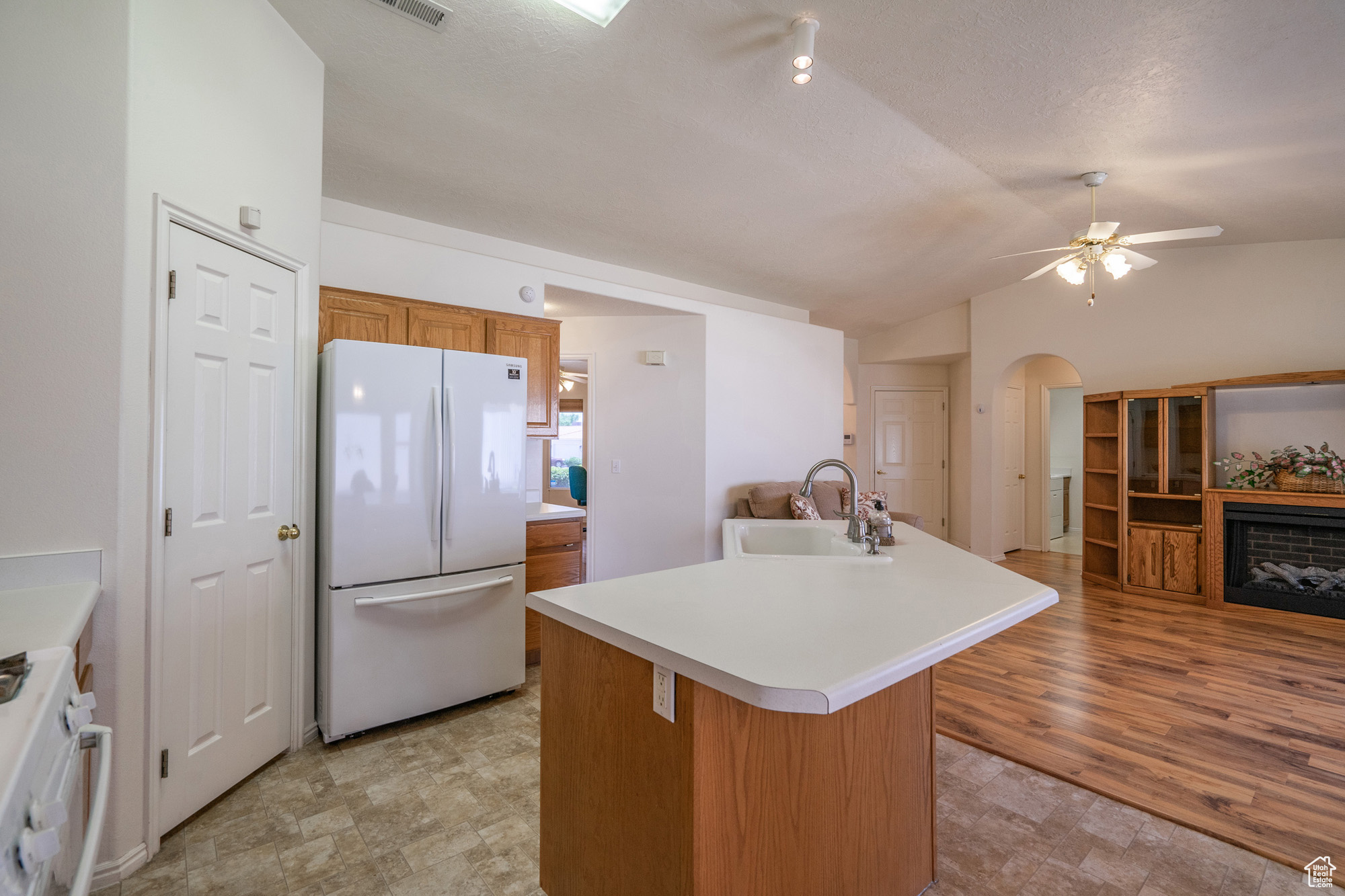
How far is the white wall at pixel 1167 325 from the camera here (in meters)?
4.59

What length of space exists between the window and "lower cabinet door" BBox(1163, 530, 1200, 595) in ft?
23.0

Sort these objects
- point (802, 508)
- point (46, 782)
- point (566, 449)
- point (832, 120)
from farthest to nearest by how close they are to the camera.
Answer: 1. point (566, 449)
2. point (802, 508)
3. point (832, 120)
4. point (46, 782)

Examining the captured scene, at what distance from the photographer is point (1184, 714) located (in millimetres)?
2770

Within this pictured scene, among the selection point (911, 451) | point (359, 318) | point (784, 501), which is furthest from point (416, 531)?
point (911, 451)

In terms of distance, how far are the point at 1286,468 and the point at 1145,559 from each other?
3.74ft

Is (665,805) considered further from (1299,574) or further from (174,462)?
(1299,574)

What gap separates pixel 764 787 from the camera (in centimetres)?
118

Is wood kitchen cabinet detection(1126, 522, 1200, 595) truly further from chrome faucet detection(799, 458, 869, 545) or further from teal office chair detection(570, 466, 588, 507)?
teal office chair detection(570, 466, 588, 507)

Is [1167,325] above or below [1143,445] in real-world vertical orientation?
above

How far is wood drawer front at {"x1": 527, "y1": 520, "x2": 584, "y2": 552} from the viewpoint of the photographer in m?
3.44

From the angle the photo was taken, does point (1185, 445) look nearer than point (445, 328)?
No

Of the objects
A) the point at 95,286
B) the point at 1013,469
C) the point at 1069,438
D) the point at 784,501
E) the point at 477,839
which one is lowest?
the point at 477,839

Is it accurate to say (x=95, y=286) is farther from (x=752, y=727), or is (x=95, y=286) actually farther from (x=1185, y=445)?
(x=1185, y=445)

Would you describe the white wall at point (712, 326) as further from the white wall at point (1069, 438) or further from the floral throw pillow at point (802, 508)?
the white wall at point (1069, 438)
